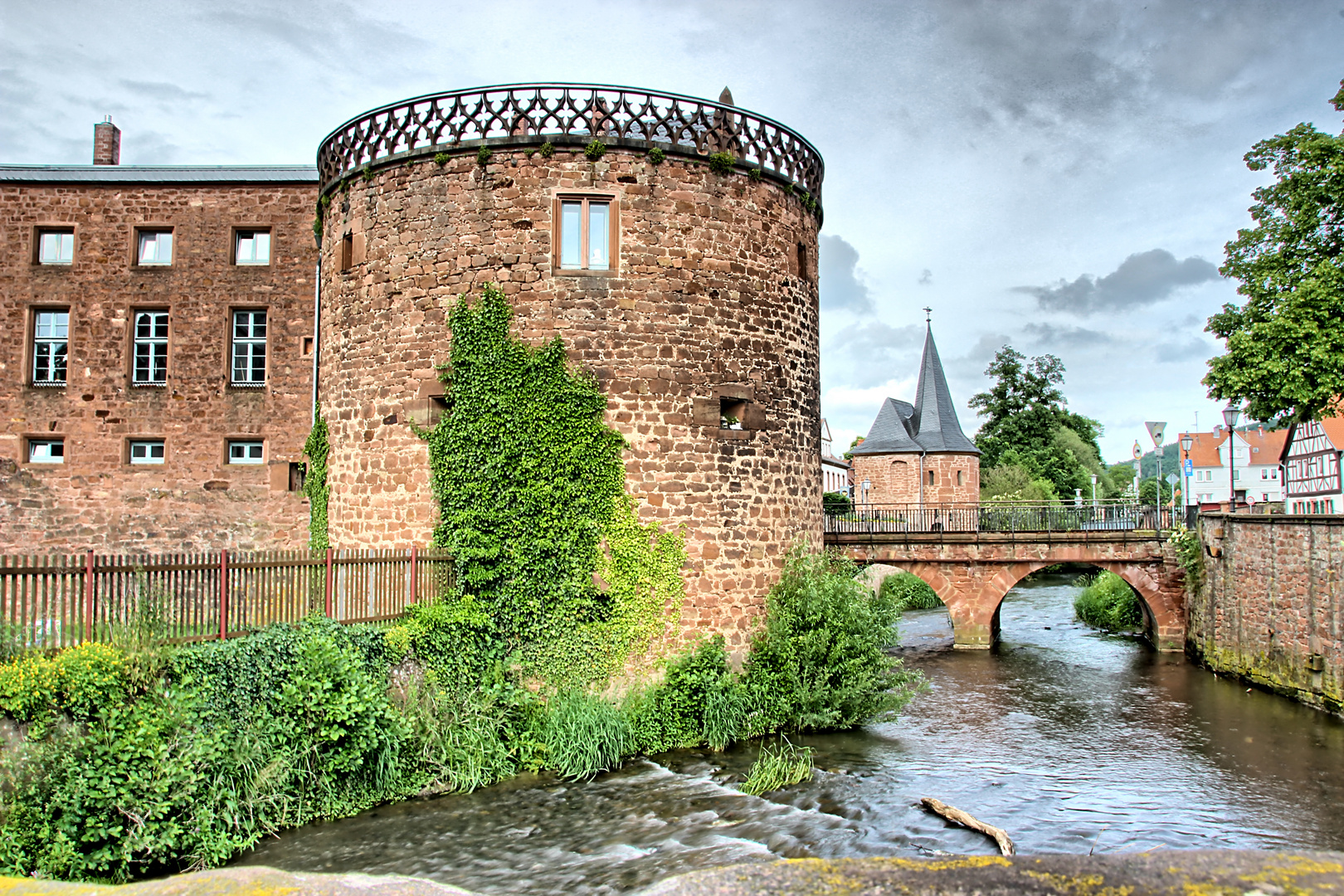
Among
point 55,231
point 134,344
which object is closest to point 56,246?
point 55,231

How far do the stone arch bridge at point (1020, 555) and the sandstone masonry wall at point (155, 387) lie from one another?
12.5m

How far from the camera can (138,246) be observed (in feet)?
56.2

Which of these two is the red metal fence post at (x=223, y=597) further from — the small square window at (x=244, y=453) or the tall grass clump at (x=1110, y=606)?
the tall grass clump at (x=1110, y=606)

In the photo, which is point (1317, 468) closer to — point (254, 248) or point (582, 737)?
point (582, 737)

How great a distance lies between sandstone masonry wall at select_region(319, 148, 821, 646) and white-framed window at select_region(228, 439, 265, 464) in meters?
4.98

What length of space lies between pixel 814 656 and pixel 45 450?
14179 millimetres

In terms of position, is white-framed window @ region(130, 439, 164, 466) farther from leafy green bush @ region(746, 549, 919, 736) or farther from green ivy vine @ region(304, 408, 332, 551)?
leafy green bush @ region(746, 549, 919, 736)

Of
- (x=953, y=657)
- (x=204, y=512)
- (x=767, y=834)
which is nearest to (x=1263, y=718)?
(x=953, y=657)

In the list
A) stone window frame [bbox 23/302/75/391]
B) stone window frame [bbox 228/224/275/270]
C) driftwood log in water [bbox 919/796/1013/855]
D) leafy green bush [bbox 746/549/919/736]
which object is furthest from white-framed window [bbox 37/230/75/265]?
driftwood log in water [bbox 919/796/1013/855]

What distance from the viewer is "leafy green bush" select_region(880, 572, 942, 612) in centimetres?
3241

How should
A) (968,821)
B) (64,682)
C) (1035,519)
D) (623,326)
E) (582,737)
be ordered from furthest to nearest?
(1035,519) < (623,326) < (582,737) < (968,821) < (64,682)

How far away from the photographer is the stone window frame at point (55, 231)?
17.0 metres

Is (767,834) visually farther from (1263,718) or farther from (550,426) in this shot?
(1263,718)

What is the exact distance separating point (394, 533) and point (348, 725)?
331cm
